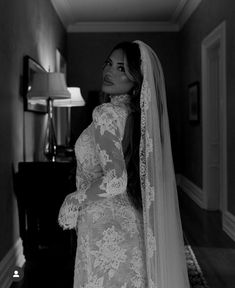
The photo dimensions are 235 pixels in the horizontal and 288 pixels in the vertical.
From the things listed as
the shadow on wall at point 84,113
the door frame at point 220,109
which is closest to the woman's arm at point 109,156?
the door frame at point 220,109

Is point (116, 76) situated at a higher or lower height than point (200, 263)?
A: higher

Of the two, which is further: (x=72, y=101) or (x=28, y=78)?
(x=72, y=101)

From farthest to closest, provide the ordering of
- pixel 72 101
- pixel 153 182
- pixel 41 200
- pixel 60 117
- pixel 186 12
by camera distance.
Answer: pixel 60 117, pixel 186 12, pixel 72 101, pixel 41 200, pixel 153 182

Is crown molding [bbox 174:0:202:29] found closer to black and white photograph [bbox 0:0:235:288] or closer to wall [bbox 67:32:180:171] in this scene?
black and white photograph [bbox 0:0:235:288]

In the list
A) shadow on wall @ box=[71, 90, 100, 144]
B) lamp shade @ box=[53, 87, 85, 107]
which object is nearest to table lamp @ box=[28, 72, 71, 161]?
lamp shade @ box=[53, 87, 85, 107]

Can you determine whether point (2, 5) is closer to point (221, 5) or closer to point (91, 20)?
point (221, 5)

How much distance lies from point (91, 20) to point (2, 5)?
480 centimetres

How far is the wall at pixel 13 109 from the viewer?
3141 millimetres

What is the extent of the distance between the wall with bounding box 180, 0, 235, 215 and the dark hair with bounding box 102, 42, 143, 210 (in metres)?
3.03

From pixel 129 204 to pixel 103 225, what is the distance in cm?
13

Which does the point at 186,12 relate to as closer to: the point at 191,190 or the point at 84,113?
the point at 84,113

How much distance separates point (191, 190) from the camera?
6.90m

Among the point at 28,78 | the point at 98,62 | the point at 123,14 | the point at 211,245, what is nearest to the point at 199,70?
the point at 123,14

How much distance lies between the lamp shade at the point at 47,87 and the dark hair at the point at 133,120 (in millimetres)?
2495
